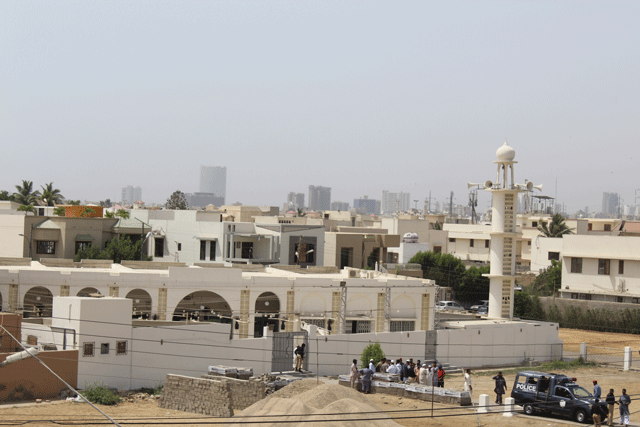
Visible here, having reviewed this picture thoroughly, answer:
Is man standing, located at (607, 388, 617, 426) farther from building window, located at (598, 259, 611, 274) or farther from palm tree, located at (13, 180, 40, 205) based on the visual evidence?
palm tree, located at (13, 180, 40, 205)

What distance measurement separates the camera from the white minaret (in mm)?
43844

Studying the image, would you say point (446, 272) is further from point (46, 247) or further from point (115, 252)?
point (46, 247)

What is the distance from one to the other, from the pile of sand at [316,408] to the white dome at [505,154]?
24.5 metres

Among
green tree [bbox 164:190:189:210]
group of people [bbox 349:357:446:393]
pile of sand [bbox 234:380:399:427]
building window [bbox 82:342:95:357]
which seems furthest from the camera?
green tree [bbox 164:190:189:210]

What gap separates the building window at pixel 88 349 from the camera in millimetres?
26562

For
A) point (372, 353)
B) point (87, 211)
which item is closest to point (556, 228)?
point (87, 211)

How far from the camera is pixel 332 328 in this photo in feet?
126

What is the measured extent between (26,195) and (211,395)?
6680 cm

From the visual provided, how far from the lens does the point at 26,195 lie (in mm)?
84625

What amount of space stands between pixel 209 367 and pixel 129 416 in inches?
183

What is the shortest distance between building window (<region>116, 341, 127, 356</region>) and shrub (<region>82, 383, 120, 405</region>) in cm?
164

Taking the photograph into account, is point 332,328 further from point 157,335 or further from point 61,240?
point 61,240

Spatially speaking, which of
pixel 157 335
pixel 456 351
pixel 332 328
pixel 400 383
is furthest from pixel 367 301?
pixel 157 335

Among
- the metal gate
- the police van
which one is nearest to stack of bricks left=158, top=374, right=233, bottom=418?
the metal gate
